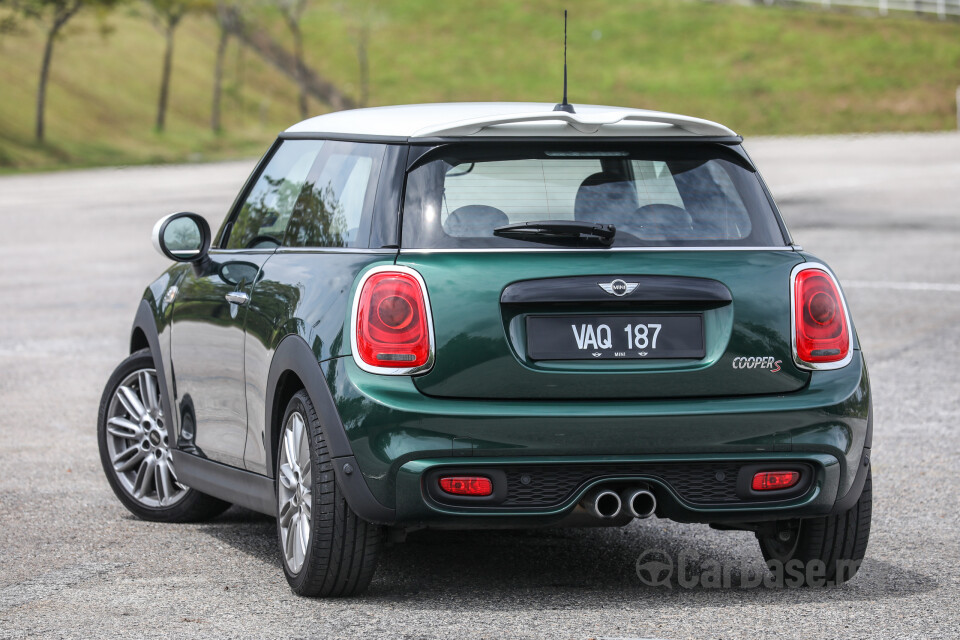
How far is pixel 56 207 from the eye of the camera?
28.8 m

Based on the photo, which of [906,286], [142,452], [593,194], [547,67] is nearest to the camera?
[593,194]

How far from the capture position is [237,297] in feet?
18.5

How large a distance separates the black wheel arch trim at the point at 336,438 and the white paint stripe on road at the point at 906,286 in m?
11.8

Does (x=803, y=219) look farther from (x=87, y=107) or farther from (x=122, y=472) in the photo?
(x=87, y=107)

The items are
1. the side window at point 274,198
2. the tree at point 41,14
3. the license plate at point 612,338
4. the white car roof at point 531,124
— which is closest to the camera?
the license plate at point 612,338

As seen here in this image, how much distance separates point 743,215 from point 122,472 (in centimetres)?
290

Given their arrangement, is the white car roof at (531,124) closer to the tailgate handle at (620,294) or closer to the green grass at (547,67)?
the tailgate handle at (620,294)

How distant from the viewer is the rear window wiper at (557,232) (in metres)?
4.91

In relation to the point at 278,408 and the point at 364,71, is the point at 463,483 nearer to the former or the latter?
A: the point at 278,408

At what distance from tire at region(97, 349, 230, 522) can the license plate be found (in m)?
2.11

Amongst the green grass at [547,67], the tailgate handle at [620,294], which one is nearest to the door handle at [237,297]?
the tailgate handle at [620,294]

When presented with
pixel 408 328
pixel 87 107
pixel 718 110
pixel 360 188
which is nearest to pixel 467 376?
pixel 408 328

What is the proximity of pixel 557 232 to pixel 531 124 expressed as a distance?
37 centimetres

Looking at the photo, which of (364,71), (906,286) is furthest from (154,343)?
(364,71)
